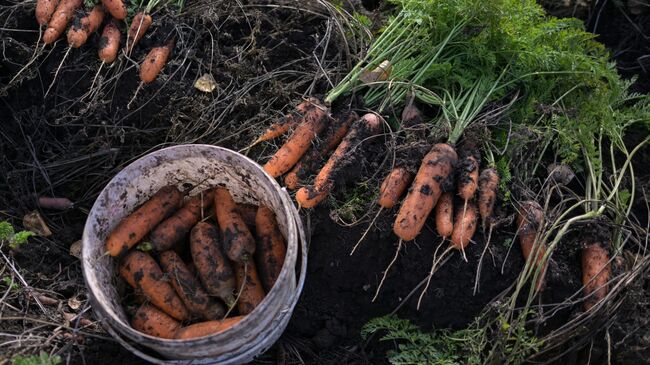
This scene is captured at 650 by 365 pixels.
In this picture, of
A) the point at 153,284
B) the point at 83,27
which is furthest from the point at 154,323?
the point at 83,27

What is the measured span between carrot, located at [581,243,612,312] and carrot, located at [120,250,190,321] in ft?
5.55

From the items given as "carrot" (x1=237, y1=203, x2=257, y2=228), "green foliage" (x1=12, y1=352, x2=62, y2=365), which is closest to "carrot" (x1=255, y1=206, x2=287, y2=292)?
"carrot" (x1=237, y1=203, x2=257, y2=228)

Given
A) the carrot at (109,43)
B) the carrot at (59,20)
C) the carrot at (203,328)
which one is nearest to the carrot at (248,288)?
the carrot at (203,328)

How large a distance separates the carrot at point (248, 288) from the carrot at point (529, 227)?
1.12m

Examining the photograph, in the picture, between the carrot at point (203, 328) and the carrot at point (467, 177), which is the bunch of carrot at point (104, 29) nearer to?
the carrot at point (203, 328)

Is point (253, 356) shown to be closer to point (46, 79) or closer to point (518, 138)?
point (518, 138)

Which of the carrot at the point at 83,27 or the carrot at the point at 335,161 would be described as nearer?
the carrot at the point at 335,161

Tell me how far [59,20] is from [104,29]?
0.70ft

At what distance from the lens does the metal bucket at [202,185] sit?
2.45 metres

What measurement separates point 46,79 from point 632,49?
3.18 metres

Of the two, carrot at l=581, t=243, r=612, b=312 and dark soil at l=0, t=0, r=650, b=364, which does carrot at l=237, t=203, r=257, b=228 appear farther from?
carrot at l=581, t=243, r=612, b=312

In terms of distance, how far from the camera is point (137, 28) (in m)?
Answer: 3.35

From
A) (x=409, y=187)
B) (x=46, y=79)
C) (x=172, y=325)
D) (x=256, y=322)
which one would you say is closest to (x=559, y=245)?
(x=409, y=187)

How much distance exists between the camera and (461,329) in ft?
9.37
